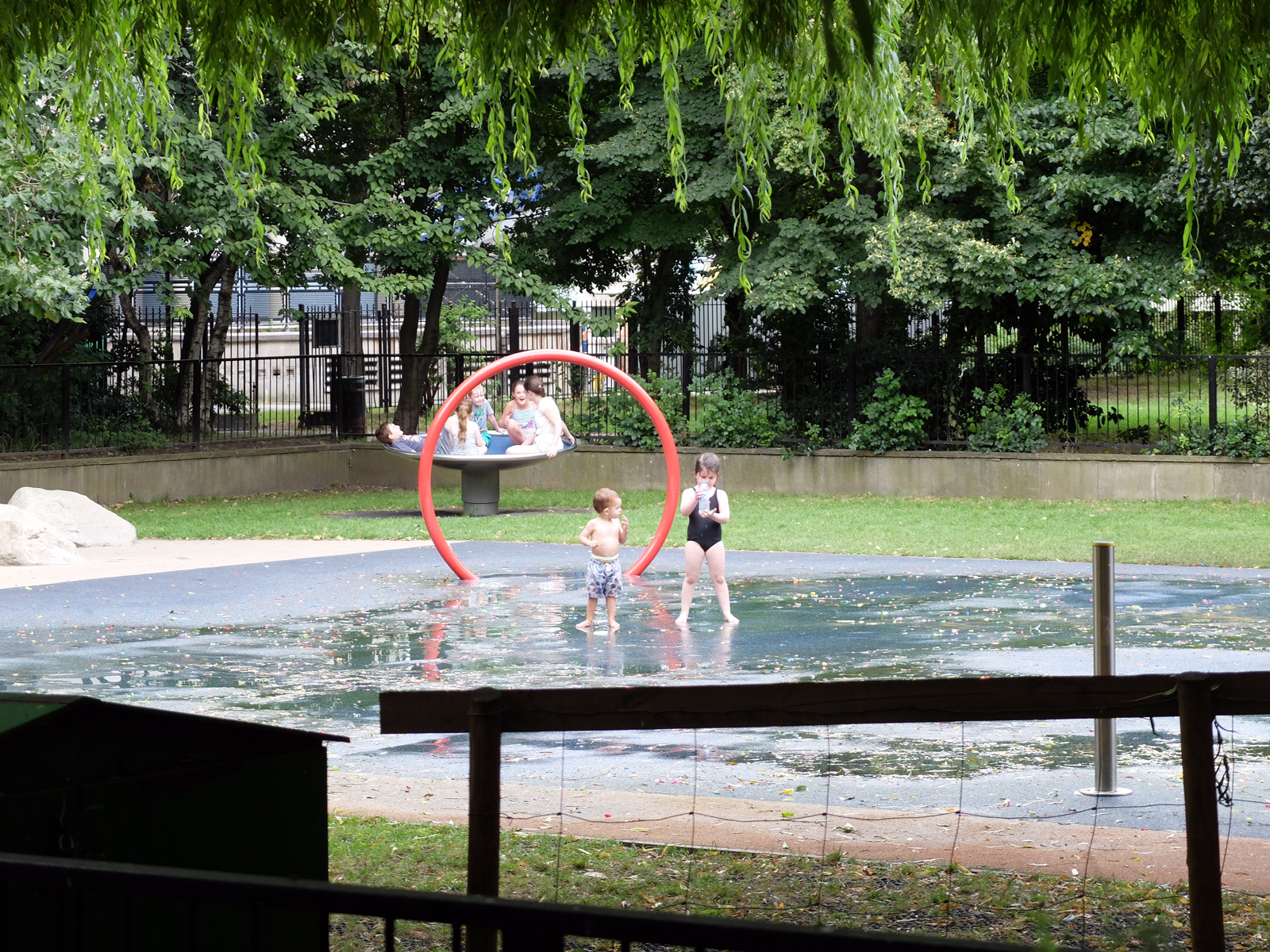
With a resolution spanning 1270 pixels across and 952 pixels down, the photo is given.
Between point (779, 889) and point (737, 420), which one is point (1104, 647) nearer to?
point (779, 889)

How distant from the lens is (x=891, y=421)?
24859 millimetres

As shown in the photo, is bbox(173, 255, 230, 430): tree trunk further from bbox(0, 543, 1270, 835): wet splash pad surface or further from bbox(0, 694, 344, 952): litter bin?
bbox(0, 694, 344, 952): litter bin

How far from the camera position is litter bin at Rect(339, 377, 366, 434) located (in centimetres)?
2797

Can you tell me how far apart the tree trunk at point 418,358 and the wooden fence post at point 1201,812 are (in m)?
23.9

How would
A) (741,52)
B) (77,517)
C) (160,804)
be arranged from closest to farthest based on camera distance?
1. (160,804)
2. (741,52)
3. (77,517)

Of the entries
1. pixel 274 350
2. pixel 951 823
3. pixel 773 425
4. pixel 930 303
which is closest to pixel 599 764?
pixel 951 823

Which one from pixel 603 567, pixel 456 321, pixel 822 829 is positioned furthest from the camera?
pixel 456 321

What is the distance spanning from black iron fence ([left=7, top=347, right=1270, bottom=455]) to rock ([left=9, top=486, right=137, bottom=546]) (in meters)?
4.70

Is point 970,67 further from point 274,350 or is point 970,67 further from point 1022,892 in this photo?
point 274,350

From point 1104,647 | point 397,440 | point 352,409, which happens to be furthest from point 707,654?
point 352,409

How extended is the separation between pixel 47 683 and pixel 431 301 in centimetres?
1997

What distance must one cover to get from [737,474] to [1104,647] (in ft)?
61.3

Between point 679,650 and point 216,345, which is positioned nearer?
point 679,650

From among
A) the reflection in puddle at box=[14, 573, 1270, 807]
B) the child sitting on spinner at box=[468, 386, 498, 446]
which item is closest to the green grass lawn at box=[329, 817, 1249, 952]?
the reflection in puddle at box=[14, 573, 1270, 807]
